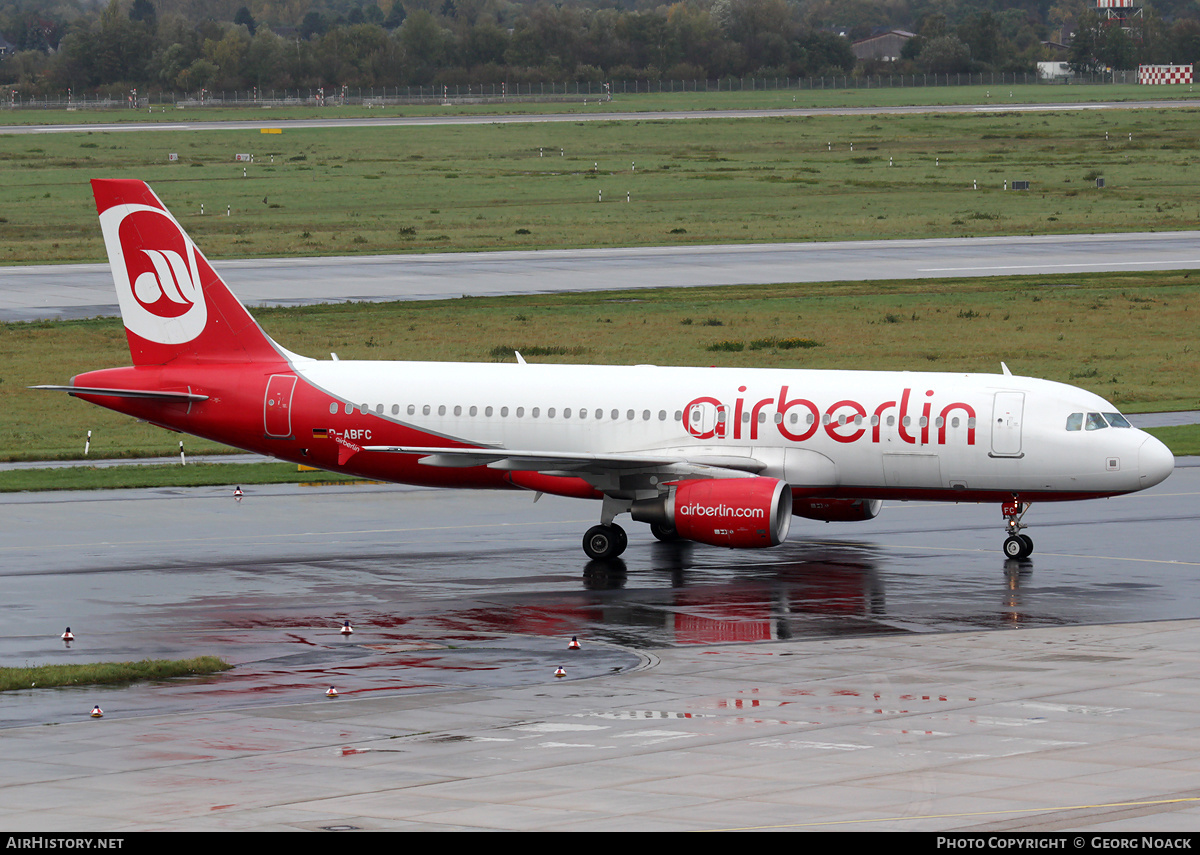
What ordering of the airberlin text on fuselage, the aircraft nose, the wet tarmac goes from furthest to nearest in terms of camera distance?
1. the airberlin text on fuselage
2. the aircraft nose
3. the wet tarmac

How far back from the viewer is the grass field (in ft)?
387

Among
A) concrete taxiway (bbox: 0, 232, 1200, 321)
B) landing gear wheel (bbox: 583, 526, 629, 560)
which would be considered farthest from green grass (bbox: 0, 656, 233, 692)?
concrete taxiway (bbox: 0, 232, 1200, 321)

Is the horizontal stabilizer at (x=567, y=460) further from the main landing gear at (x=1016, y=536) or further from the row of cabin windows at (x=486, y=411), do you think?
the main landing gear at (x=1016, y=536)

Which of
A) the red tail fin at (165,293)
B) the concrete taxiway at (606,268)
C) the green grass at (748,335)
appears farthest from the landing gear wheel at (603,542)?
the concrete taxiway at (606,268)

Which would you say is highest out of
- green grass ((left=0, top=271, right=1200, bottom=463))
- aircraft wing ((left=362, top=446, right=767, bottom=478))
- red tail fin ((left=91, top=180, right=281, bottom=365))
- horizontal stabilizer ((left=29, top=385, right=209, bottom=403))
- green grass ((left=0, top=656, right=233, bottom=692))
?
red tail fin ((left=91, top=180, right=281, bottom=365))

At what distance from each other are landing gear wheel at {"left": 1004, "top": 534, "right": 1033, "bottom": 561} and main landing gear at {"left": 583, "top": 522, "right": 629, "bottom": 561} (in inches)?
355

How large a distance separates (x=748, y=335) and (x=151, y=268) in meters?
37.4

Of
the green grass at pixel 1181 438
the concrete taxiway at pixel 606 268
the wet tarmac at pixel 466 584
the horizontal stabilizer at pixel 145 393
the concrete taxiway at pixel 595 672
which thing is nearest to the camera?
the concrete taxiway at pixel 595 672

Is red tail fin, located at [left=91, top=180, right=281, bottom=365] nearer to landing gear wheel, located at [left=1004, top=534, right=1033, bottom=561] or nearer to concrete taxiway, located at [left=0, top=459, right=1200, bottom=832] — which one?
concrete taxiway, located at [left=0, top=459, right=1200, bottom=832]

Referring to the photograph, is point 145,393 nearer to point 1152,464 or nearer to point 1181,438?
point 1152,464

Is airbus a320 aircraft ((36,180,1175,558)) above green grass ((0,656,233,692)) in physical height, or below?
above

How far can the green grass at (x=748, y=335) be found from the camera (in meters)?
67.1

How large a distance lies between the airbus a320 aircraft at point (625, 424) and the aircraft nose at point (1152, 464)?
0.05 metres
